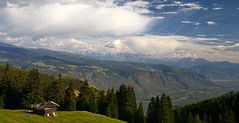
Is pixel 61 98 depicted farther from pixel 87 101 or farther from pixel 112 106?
pixel 112 106

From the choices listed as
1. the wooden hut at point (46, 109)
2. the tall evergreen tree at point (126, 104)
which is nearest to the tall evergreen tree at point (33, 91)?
the wooden hut at point (46, 109)

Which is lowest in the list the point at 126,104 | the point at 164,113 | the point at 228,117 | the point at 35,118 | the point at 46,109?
A: the point at 228,117

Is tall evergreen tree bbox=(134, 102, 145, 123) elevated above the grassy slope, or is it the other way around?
the grassy slope

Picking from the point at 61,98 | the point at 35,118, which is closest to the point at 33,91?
the point at 61,98

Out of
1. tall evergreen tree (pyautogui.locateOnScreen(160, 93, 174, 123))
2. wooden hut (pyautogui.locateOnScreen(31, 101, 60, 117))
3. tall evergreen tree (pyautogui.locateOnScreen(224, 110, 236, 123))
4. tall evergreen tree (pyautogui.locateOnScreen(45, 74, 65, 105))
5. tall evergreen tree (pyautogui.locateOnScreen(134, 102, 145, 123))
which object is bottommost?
tall evergreen tree (pyautogui.locateOnScreen(224, 110, 236, 123))

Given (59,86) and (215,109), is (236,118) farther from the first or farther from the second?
(59,86)

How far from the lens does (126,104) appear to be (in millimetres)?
152875

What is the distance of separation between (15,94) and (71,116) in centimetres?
4334

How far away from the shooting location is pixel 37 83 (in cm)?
12756

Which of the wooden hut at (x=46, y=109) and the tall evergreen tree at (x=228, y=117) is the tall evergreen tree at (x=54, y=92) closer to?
the wooden hut at (x=46, y=109)

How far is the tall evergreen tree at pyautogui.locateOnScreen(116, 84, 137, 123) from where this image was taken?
492 feet

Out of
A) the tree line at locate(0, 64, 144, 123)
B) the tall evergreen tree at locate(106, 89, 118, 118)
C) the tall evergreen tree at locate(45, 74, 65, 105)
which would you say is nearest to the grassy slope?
the tree line at locate(0, 64, 144, 123)

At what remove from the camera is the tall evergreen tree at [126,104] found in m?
150

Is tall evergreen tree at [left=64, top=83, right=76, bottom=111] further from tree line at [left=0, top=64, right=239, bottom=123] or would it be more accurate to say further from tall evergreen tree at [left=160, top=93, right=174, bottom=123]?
tall evergreen tree at [left=160, top=93, right=174, bottom=123]
